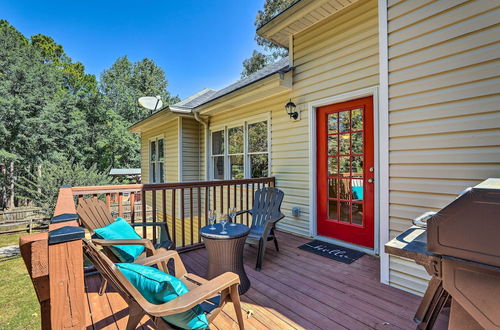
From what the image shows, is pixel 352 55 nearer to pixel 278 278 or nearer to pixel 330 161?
pixel 330 161

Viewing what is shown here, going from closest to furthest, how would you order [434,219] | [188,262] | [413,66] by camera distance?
1. [434,219]
2. [413,66]
3. [188,262]

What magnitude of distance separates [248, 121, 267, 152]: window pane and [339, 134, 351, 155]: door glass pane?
1.82 m

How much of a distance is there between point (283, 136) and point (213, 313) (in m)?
3.55

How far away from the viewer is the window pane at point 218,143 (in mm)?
6540

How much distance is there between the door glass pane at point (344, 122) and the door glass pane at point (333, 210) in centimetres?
113

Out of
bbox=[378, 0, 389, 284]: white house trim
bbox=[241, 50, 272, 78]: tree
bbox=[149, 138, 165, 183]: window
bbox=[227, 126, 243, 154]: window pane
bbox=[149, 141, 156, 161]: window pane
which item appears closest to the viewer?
bbox=[378, 0, 389, 284]: white house trim

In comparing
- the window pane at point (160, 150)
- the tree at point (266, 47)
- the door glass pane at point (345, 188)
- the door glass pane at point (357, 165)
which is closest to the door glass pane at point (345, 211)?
the door glass pane at point (345, 188)

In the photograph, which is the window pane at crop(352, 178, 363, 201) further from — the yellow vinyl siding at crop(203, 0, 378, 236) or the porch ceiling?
the porch ceiling

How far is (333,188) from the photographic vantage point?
3857 millimetres

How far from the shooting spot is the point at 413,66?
2395mm

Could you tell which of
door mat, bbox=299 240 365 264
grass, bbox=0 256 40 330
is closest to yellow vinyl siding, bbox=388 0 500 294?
door mat, bbox=299 240 365 264

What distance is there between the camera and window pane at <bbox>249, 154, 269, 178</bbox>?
17.3 feet

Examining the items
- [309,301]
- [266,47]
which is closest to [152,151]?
[309,301]

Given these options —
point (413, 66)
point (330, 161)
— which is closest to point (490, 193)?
point (413, 66)
